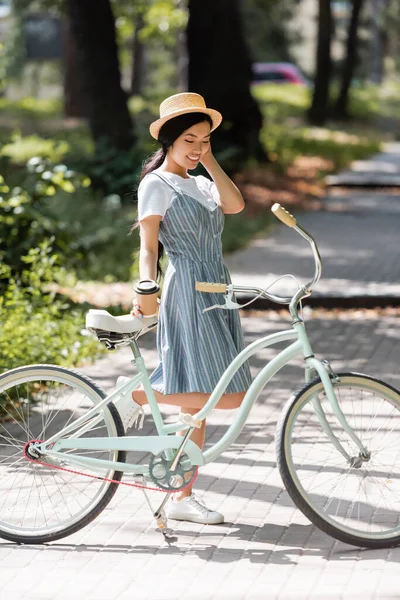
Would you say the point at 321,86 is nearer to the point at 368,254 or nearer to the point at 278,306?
the point at 368,254

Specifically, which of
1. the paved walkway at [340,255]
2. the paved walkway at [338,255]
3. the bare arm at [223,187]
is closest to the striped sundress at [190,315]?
the bare arm at [223,187]

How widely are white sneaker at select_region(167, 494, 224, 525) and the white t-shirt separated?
4.13 ft

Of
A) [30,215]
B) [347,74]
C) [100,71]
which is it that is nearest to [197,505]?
[30,215]

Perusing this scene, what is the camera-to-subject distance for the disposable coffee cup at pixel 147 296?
4.99m

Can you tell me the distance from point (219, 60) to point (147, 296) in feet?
61.2

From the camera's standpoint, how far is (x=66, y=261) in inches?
468

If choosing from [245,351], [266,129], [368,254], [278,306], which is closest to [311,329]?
[278,306]

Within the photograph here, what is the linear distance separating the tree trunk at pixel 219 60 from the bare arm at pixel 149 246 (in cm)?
1766

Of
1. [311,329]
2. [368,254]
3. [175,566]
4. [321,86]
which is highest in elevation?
[175,566]

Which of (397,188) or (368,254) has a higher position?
(368,254)

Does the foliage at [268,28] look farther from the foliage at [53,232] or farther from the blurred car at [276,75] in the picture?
the foliage at [53,232]

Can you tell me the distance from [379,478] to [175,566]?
0.98 metres

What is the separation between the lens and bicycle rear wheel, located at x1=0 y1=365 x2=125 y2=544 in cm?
514

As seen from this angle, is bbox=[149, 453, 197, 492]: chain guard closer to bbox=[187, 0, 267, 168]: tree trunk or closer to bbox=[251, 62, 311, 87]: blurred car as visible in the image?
bbox=[187, 0, 267, 168]: tree trunk
